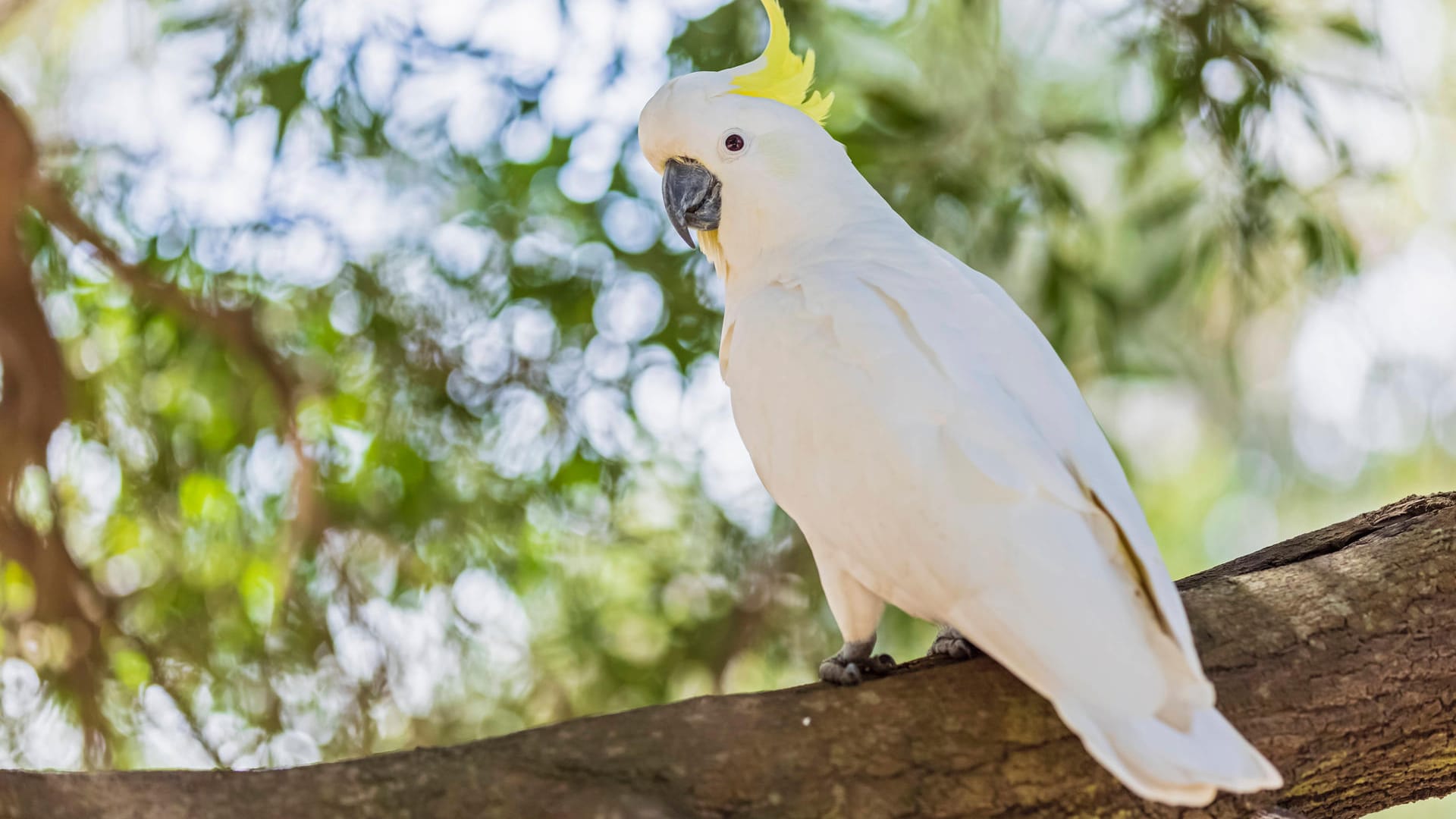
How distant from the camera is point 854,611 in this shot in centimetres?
158

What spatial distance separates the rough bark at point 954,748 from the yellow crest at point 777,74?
97 cm

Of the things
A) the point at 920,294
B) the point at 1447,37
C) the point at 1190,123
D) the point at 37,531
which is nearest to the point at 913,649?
the point at 1190,123

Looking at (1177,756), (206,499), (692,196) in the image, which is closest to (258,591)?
(206,499)

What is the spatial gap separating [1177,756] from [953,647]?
433 mm

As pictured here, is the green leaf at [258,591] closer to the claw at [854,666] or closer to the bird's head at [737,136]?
the bird's head at [737,136]

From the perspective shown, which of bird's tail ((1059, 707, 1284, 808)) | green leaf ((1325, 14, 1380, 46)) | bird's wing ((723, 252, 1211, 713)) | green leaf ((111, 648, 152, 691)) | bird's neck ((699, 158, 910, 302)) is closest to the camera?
bird's tail ((1059, 707, 1284, 808))

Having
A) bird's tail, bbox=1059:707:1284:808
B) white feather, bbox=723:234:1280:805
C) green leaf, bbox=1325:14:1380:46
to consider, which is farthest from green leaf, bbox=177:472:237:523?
green leaf, bbox=1325:14:1380:46

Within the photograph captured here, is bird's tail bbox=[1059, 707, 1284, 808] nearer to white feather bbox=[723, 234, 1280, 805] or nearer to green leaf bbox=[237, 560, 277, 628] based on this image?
white feather bbox=[723, 234, 1280, 805]

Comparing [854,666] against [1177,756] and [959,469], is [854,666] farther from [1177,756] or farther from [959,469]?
[1177,756]

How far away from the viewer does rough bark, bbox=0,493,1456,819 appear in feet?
3.84

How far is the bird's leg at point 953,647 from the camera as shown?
58.3 inches

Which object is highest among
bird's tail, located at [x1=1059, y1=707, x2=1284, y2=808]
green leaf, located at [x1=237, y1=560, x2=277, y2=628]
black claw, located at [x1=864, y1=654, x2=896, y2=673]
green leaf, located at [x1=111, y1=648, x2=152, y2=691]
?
bird's tail, located at [x1=1059, y1=707, x2=1284, y2=808]

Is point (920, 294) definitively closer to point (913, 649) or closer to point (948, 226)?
point (948, 226)

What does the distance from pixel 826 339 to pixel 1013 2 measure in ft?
6.96
